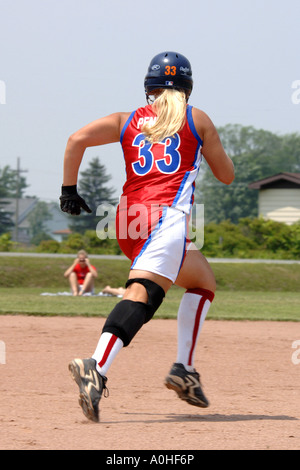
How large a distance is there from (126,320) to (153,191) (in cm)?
75

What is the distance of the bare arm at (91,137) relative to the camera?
4230 mm

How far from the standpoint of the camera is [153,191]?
4188 mm

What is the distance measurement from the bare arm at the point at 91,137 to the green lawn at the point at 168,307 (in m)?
6.74

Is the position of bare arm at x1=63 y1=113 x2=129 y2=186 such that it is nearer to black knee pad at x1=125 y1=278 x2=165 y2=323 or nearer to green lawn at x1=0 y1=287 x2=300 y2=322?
black knee pad at x1=125 y1=278 x2=165 y2=323

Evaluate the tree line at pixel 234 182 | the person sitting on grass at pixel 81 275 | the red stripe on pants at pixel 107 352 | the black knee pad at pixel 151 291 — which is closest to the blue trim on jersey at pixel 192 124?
the black knee pad at pixel 151 291

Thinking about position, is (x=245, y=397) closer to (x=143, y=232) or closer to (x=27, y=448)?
(x=143, y=232)

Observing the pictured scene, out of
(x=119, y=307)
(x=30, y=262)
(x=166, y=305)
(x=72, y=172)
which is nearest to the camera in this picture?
(x=119, y=307)

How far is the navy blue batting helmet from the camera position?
4344mm

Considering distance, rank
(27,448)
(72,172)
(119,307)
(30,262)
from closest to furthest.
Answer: (27,448), (119,307), (72,172), (30,262)

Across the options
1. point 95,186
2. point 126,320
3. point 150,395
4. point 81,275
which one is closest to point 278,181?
point 81,275

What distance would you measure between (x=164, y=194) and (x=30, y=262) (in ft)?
56.0

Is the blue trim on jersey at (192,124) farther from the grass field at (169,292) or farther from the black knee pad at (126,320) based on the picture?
the grass field at (169,292)

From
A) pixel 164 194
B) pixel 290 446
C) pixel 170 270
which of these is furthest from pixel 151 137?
pixel 290 446

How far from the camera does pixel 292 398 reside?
16.7 feet
